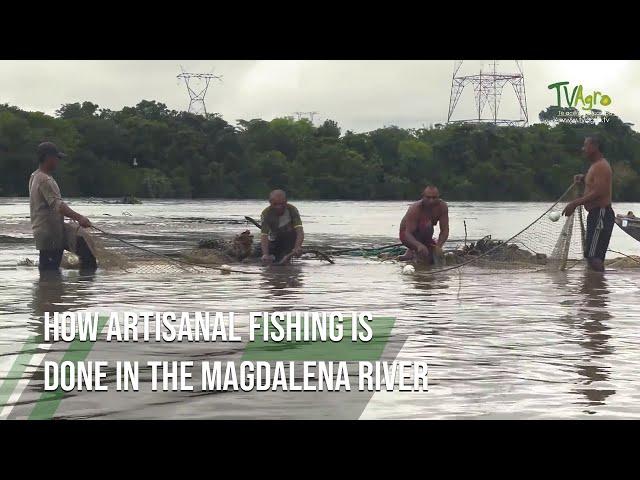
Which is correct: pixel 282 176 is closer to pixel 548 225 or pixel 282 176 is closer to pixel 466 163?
pixel 466 163

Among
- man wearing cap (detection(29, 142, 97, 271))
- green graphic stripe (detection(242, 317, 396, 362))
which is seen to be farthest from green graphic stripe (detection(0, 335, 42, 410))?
man wearing cap (detection(29, 142, 97, 271))

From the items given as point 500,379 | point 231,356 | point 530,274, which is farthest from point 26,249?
point 500,379

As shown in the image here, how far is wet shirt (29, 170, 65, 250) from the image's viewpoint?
12930 millimetres

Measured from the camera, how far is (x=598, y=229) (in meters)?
14.5

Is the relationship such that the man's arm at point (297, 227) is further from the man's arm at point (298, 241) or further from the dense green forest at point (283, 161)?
the dense green forest at point (283, 161)

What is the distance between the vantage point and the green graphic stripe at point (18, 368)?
5.98m

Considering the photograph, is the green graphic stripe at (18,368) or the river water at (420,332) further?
the green graphic stripe at (18,368)

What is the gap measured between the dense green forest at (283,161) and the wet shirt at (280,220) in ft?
238

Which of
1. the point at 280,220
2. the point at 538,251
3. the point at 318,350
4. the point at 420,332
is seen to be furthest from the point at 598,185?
the point at 318,350

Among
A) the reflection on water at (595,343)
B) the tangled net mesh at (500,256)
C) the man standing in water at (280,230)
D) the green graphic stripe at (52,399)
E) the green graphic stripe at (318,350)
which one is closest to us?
the green graphic stripe at (52,399)

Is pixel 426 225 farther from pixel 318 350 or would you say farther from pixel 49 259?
pixel 318 350

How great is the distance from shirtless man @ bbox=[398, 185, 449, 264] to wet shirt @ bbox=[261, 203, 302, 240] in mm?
1560

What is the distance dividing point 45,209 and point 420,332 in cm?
610

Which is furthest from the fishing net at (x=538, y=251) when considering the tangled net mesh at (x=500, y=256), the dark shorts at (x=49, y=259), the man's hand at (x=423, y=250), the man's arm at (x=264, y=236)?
the dark shorts at (x=49, y=259)
